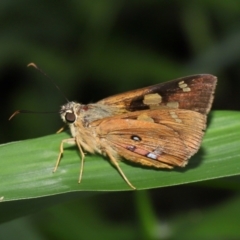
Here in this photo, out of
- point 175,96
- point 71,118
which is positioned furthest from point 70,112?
point 175,96

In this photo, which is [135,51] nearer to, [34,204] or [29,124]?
[29,124]

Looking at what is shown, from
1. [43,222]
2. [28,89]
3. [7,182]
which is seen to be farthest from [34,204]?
[28,89]

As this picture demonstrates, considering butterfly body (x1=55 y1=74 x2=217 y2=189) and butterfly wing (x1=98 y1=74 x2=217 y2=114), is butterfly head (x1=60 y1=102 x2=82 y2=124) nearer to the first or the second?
butterfly body (x1=55 y1=74 x2=217 y2=189)

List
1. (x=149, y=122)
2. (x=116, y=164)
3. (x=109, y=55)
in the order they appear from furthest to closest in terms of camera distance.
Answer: (x=109, y=55)
(x=149, y=122)
(x=116, y=164)

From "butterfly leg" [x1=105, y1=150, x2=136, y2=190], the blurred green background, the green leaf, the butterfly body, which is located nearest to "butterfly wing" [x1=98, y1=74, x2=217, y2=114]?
the butterfly body

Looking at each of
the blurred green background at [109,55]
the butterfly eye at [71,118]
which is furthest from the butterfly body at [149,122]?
the blurred green background at [109,55]

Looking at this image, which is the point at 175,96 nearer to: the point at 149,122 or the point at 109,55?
the point at 149,122
